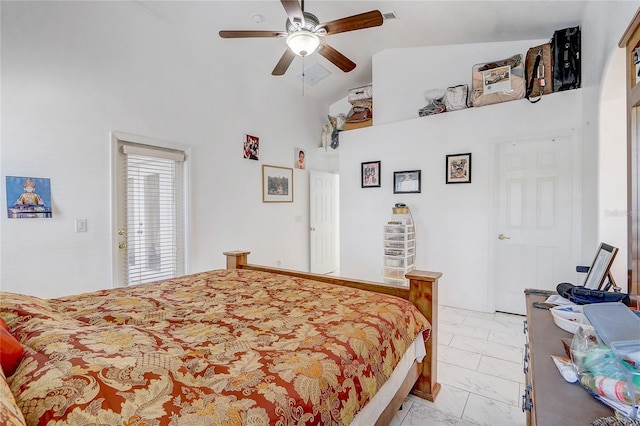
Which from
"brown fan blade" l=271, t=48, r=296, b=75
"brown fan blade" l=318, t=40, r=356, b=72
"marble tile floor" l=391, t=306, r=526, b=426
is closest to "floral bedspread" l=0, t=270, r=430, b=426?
"marble tile floor" l=391, t=306, r=526, b=426

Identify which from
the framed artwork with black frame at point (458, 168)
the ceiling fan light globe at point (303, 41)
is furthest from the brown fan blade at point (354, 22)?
the framed artwork with black frame at point (458, 168)

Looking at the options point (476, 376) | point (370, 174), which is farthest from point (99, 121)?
point (476, 376)

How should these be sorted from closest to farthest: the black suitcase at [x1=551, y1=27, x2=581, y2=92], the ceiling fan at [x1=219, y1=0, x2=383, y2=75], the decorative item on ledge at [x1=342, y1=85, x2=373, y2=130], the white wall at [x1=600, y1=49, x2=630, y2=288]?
1. the white wall at [x1=600, y1=49, x2=630, y2=288]
2. the ceiling fan at [x1=219, y1=0, x2=383, y2=75]
3. the black suitcase at [x1=551, y1=27, x2=581, y2=92]
4. the decorative item on ledge at [x1=342, y1=85, x2=373, y2=130]

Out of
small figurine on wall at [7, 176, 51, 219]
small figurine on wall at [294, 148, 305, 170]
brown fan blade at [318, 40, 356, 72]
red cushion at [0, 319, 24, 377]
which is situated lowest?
red cushion at [0, 319, 24, 377]

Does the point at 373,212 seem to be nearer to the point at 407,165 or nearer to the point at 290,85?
the point at 407,165

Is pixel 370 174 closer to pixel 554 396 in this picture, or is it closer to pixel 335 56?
pixel 335 56

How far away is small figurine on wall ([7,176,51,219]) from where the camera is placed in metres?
2.28

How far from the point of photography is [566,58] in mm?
2994

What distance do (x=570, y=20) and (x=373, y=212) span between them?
291 cm

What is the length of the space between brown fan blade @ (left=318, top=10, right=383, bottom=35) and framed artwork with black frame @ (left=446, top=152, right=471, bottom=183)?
208cm

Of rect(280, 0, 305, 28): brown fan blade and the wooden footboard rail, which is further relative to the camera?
rect(280, 0, 305, 28): brown fan blade

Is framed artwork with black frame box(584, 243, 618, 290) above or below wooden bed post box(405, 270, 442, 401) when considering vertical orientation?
above

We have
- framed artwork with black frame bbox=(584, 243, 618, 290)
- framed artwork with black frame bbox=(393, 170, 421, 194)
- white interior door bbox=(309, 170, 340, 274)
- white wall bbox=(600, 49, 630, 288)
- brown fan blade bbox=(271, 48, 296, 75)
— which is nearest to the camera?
framed artwork with black frame bbox=(584, 243, 618, 290)

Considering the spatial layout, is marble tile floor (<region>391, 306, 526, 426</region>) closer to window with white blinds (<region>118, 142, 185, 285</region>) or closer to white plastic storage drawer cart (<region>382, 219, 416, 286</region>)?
white plastic storage drawer cart (<region>382, 219, 416, 286</region>)
